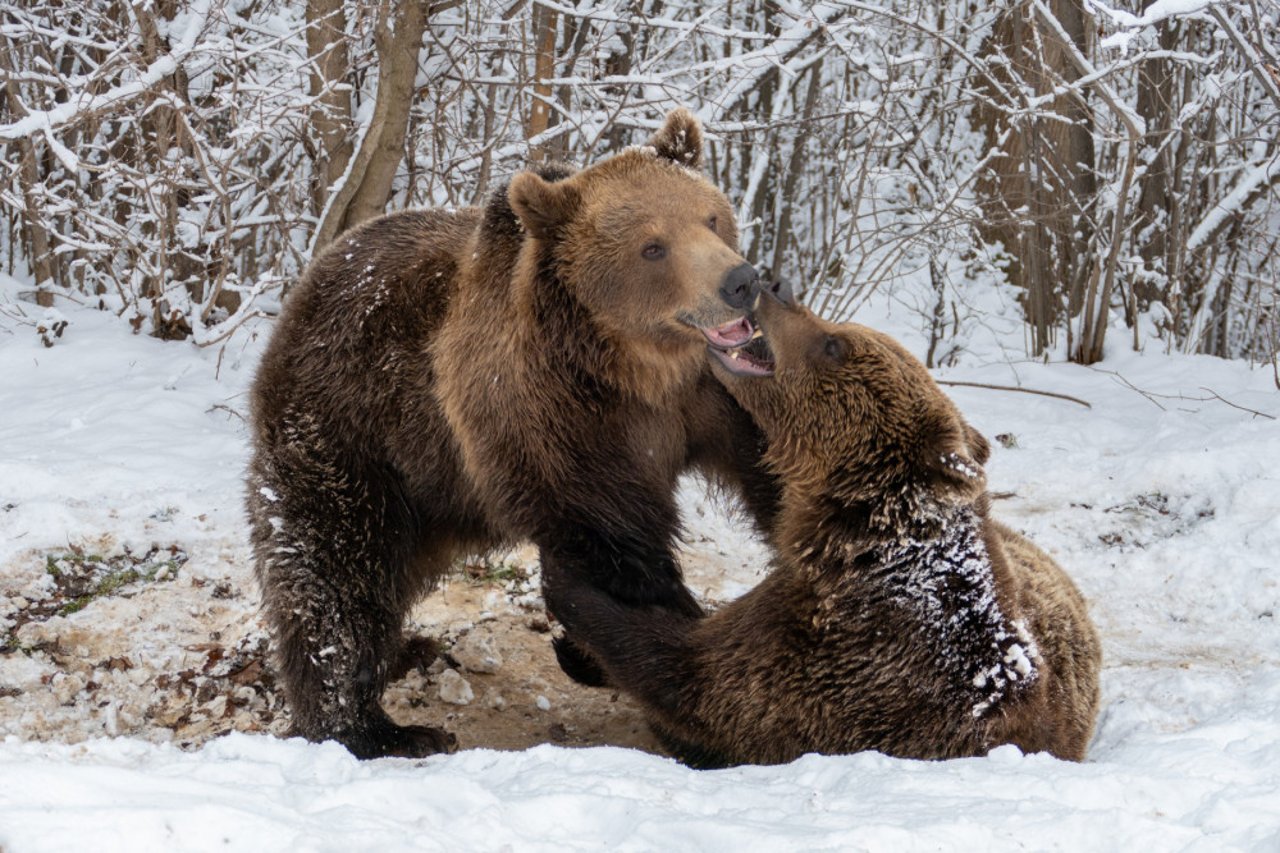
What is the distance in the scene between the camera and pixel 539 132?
8703mm

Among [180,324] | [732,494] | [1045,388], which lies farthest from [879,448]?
[180,324]

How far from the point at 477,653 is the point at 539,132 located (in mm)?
4481

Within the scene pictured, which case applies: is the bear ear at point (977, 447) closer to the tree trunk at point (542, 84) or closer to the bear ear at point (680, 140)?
the bear ear at point (680, 140)

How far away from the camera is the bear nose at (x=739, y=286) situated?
3801mm

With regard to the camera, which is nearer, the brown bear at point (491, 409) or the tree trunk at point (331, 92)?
the brown bear at point (491, 409)

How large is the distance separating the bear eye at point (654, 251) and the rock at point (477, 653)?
2.19 metres

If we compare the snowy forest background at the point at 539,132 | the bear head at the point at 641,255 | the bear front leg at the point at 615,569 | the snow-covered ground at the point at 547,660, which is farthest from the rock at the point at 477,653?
the snowy forest background at the point at 539,132

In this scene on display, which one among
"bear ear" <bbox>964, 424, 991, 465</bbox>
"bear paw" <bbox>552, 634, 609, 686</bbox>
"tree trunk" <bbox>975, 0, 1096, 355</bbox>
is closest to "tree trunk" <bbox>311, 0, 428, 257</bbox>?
"bear paw" <bbox>552, 634, 609, 686</bbox>

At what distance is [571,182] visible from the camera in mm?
4105

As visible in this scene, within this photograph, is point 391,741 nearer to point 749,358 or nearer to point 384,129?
point 749,358

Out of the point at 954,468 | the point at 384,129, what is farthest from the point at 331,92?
the point at 954,468

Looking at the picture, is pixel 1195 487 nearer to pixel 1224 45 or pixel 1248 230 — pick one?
pixel 1248 230

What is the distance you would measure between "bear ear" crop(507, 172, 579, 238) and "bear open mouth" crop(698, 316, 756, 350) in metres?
0.60

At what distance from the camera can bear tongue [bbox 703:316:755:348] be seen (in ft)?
12.9
